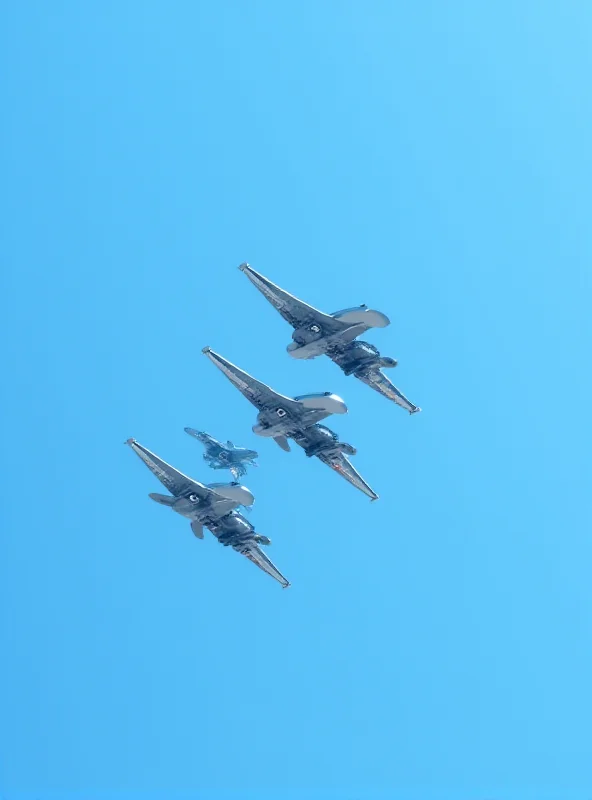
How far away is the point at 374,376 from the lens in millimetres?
175875

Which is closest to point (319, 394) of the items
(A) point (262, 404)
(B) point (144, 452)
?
(A) point (262, 404)

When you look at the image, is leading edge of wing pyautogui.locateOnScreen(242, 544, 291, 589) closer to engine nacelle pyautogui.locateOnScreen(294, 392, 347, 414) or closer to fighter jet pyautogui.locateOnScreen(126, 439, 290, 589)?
fighter jet pyautogui.locateOnScreen(126, 439, 290, 589)

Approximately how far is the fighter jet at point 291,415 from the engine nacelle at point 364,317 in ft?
30.1

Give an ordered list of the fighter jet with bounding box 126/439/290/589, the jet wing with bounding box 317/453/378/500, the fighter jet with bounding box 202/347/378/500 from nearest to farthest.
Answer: the fighter jet with bounding box 126/439/290/589
the fighter jet with bounding box 202/347/378/500
the jet wing with bounding box 317/453/378/500

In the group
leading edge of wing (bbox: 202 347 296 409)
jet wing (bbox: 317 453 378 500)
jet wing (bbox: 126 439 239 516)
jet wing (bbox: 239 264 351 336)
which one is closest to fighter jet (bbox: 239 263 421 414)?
jet wing (bbox: 239 264 351 336)

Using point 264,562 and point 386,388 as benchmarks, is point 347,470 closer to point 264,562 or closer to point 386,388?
point 386,388

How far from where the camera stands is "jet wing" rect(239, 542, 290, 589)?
177m

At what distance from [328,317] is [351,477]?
21.4 m

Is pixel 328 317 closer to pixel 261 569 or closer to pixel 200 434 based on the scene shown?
pixel 200 434

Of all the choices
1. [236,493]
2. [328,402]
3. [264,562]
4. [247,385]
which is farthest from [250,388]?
[264,562]

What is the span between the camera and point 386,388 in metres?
178

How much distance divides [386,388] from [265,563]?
961 inches

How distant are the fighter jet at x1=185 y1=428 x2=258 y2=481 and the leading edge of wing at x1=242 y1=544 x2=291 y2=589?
9476 millimetres

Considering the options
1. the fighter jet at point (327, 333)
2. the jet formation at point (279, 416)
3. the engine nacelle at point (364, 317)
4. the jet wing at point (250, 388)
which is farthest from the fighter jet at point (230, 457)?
the engine nacelle at point (364, 317)
